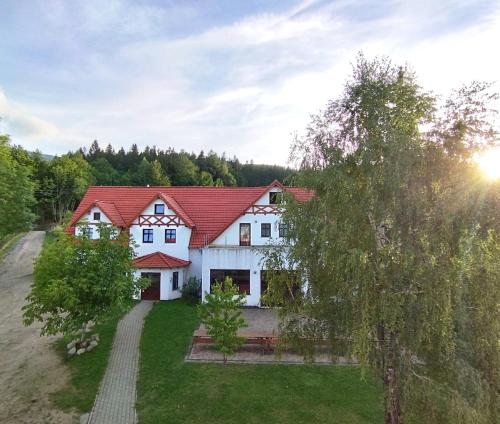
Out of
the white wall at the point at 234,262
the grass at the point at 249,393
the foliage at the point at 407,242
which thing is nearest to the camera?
the foliage at the point at 407,242

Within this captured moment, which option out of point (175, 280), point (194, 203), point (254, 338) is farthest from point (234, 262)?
point (254, 338)

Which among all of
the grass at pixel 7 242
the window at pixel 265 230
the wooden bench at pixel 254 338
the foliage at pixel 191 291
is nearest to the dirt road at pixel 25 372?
the wooden bench at pixel 254 338

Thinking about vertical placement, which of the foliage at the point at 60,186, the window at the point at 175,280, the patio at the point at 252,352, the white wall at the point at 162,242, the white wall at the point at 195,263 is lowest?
the patio at the point at 252,352

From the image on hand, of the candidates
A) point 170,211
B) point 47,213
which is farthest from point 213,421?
point 47,213

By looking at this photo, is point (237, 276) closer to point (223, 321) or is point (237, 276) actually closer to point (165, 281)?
point (165, 281)

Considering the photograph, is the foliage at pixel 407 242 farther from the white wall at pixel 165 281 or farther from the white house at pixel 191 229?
the white wall at pixel 165 281

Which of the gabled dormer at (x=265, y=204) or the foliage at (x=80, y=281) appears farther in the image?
the gabled dormer at (x=265, y=204)

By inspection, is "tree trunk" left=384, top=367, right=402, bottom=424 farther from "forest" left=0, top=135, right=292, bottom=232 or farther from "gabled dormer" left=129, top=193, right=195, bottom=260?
"gabled dormer" left=129, top=193, right=195, bottom=260
